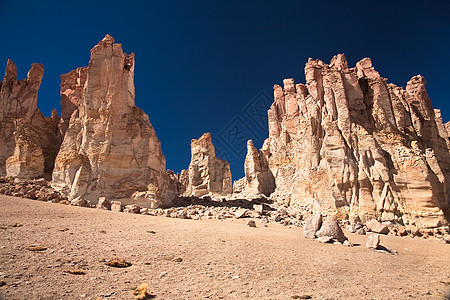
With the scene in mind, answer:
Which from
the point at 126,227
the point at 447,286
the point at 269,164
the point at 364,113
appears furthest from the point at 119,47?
the point at 447,286

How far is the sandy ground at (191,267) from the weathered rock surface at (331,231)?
4.04ft

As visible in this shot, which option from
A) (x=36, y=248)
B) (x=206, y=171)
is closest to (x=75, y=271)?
(x=36, y=248)

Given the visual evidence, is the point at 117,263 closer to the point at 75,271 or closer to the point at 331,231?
the point at 75,271

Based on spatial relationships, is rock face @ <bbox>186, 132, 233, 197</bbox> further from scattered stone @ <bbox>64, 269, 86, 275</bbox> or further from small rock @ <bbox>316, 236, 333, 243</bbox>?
scattered stone @ <bbox>64, 269, 86, 275</bbox>

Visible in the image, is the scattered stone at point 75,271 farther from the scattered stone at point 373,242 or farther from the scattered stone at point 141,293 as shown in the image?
the scattered stone at point 373,242

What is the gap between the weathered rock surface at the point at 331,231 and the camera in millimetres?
10117

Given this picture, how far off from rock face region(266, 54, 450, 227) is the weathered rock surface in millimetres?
11521

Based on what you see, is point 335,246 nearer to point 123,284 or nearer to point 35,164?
point 123,284

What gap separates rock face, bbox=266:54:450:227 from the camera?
67.8 feet

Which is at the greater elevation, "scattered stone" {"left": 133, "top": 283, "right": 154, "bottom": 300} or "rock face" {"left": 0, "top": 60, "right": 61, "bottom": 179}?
"rock face" {"left": 0, "top": 60, "right": 61, "bottom": 179}

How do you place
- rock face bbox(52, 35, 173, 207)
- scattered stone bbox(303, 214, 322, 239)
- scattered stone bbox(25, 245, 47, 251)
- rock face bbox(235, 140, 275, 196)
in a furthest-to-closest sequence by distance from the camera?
rock face bbox(235, 140, 275, 196), rock face bbox(52, 35, 173, 207), scattered stone bbox(303, 214, 322, 239), scattered stone bbox(25, 245, 47, 251)

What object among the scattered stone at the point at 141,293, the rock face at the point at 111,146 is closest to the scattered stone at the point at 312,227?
the scattered stone at the point at 141,293

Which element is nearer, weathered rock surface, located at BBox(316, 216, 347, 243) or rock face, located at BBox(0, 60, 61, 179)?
weathered rock surface, located at BBox(316, 216, 347, 243)

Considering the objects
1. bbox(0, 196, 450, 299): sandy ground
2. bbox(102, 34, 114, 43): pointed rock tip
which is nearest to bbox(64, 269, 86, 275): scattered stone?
bbox(0, 196, 450, 299): sandy ground
